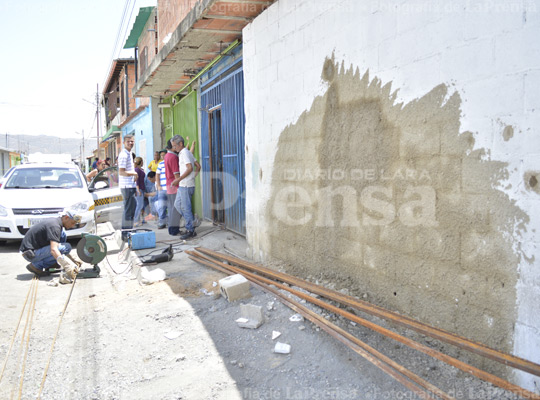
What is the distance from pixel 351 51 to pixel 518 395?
2.87 m

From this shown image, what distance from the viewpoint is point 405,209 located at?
3.38 metres

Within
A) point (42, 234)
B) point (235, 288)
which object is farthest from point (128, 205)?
point (235, 288)

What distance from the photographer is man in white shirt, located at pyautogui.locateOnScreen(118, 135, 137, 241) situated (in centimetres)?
895

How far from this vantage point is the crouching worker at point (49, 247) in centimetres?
600

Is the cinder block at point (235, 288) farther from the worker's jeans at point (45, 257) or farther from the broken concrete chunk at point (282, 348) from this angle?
the worker's jeans at point (45, 257)

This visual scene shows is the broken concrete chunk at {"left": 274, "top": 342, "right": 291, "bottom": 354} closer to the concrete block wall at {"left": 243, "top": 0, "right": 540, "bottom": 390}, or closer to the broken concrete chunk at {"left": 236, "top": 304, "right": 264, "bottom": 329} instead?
the broken concrete chunk at {"left": 236, "top": 304, "right": 264, "bottom": 329}

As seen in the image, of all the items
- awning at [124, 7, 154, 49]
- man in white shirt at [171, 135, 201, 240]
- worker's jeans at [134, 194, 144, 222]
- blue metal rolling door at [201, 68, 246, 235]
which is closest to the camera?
blue metal rolling door at [201, 68, 246, 235]

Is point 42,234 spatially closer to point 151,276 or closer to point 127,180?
point 151,276

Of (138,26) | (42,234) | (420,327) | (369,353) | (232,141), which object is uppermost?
(138,26)

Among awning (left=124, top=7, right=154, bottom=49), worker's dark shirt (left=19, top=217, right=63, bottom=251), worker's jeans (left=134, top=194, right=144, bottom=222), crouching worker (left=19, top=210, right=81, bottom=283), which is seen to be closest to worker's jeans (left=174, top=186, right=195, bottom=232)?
crouching worker (left=19, top=210, right=81, bottom=283)

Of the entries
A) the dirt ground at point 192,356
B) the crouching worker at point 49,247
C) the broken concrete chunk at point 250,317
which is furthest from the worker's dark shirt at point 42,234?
the broken concrete chunk at point 250,317

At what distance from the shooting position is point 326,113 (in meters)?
4.34

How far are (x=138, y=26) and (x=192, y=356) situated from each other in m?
16.5

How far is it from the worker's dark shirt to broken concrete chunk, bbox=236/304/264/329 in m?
3.33
